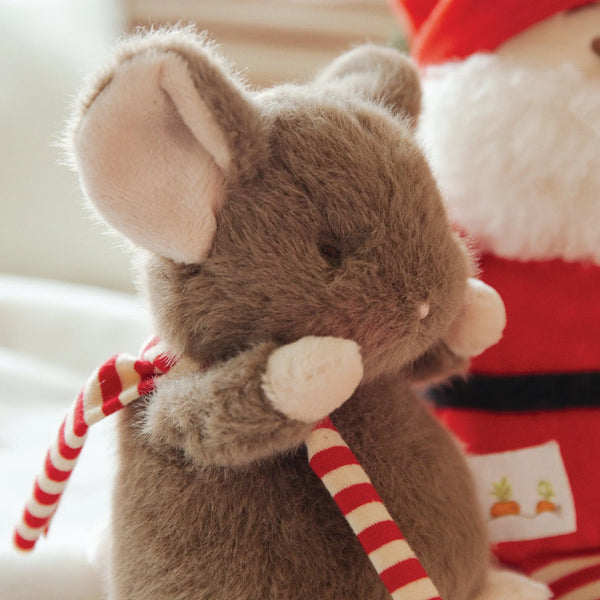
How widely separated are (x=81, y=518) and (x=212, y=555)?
0.29 meters

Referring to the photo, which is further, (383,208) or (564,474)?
(564,474)

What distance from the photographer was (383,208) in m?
0.33

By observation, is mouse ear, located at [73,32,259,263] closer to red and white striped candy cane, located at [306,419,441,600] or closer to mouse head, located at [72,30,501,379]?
mouse head, located at [72,30,501,379]

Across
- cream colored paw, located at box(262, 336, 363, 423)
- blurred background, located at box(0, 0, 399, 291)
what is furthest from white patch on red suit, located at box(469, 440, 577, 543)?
blurred background, located at box(0, 0, 399, 291)

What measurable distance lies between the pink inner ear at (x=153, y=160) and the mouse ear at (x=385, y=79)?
0.14 m

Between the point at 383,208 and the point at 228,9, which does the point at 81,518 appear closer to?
the point at 383,208

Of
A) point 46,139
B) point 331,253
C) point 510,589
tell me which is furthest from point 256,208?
point 46,139

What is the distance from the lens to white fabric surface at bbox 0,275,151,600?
1.55ft

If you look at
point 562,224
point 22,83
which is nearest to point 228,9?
point 22,83

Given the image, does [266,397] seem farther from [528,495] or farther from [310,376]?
[528,495]

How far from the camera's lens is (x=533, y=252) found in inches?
20.9

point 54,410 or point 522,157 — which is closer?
point 522,157

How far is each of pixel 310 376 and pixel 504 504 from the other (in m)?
0.29

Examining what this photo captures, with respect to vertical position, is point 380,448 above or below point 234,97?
below
